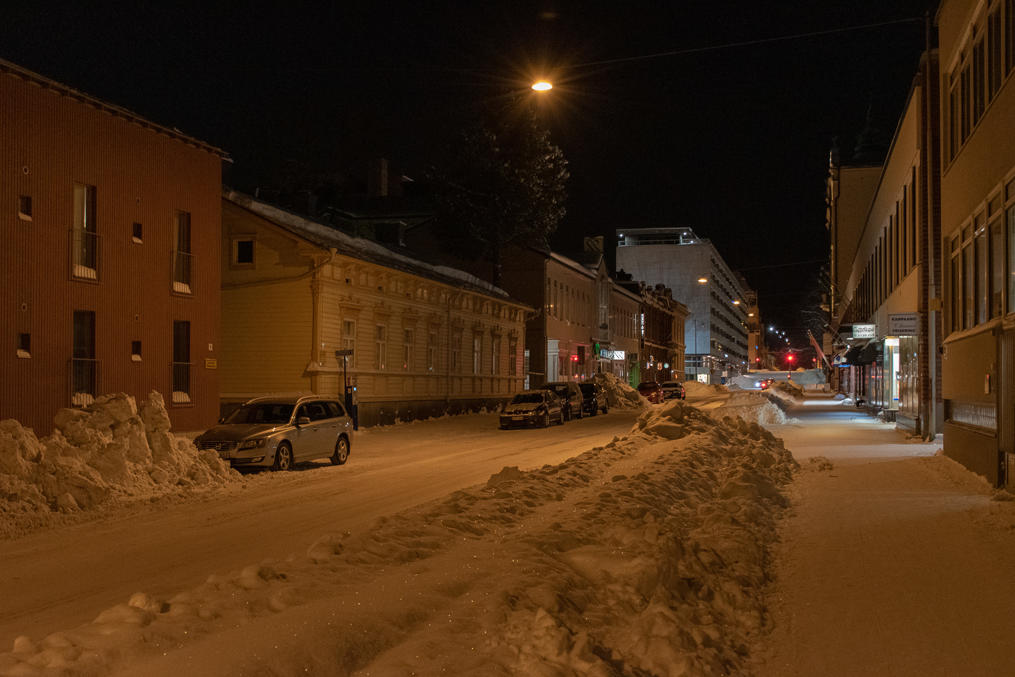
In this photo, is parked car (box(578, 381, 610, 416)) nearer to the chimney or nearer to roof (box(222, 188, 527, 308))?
roof (box(222, 188, 527, 308))

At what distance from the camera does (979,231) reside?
56.6 feet

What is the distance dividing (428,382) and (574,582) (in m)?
32.9

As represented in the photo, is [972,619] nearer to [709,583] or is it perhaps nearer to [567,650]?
[709,583]

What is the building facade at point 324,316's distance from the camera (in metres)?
31.6

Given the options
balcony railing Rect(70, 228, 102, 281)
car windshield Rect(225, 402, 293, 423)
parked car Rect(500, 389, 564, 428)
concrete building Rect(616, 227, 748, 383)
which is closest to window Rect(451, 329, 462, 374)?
parked car Rect(500, 389, 564, 428)

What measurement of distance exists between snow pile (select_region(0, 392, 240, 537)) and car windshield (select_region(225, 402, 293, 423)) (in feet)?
7.78

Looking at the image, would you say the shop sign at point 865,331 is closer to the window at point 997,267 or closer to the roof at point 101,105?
the window at point 997,267

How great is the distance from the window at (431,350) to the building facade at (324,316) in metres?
0.04

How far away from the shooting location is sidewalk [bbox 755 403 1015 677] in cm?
683

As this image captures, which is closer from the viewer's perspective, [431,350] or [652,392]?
[431,350]

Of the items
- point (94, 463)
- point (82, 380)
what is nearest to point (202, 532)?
point (94, 463)

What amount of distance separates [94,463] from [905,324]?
809 inches

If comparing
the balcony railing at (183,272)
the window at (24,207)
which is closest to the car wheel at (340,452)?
the balcony railing at (183,272)

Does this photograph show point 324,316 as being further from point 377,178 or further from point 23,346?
point 377,178
